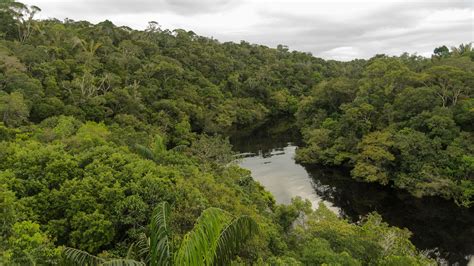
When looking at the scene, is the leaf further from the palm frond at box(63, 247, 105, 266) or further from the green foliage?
the green foliage

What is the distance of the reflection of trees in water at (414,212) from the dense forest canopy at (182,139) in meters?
1.33

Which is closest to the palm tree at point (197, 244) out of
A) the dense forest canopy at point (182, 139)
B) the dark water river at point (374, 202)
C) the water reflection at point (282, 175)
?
the dense forest canopy at point (182, 139)

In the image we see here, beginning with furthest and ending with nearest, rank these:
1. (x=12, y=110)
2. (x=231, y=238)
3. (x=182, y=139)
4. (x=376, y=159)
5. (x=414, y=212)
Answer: (x=182, y=139) → (x=376, y=159) → (x=414, y=212) → (x=12, y=110) → (x=231, y=238)

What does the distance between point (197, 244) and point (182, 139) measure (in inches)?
1555

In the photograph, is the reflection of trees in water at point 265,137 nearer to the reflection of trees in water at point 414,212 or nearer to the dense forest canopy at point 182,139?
the dense forest canopy at point 182,139

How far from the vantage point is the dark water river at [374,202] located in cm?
2477

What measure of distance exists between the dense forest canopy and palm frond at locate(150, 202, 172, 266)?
33cm

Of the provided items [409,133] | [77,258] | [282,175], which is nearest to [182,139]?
[282,175]

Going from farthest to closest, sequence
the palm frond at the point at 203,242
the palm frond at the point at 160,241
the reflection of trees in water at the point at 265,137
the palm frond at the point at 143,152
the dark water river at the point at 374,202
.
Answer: the reflection of trees in water at the point at 265,137, the dark water river at the point at 374,202, the palm frond at the point at 143,152, the palm frond at the point at 160,241, the palm frond at the point at 203,242

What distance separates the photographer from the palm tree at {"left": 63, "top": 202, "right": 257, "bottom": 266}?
18.2ft

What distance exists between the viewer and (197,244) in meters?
5.53

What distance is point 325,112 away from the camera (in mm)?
52688

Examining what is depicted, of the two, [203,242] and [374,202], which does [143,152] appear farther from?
[374,202]

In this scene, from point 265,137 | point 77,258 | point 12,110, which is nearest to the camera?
point 77,258
